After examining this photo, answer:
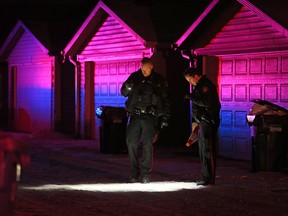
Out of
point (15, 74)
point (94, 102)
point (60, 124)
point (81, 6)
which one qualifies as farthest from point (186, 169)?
point (81, 6)

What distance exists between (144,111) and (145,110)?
2 centimetres

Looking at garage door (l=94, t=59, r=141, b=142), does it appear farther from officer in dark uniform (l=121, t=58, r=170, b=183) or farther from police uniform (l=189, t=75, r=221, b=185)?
police uniform (l=189, t=75, r=221, b=185)

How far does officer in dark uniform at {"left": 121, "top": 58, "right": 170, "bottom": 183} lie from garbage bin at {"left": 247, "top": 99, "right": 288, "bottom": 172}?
2590mm

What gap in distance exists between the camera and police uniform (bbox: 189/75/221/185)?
12.9 meters

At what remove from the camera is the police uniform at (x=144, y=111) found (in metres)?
13.3

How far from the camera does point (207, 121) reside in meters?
12.9

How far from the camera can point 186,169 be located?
51.9 feet

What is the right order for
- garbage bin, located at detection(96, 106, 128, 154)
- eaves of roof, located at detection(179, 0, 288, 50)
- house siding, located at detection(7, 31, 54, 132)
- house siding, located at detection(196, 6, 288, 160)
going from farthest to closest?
house siding, located at detection(7, 31, 54, 132), garbage bin, located at detection(96, 106, 128, 154), house siding, located at detection(196, 6, 288, 160), eaves of roof, located at detection(179, 0, 288, 50)

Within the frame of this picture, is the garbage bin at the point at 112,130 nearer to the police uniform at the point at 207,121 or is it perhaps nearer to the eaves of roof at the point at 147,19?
the eaves of roof at the point at 147,19

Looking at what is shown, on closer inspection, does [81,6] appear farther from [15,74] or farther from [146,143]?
[146,143]

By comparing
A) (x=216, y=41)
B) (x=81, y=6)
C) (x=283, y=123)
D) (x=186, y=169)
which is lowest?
(x=186, y=169)

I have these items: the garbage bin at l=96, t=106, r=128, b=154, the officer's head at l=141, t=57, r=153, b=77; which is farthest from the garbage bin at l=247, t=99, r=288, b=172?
the garbage bin at l=96, t=106, r=128, b=154

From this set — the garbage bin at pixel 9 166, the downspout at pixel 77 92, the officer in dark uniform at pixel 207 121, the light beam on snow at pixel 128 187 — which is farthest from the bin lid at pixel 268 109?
the downspout at pixel 77 92

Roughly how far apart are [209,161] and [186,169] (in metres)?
2.95
